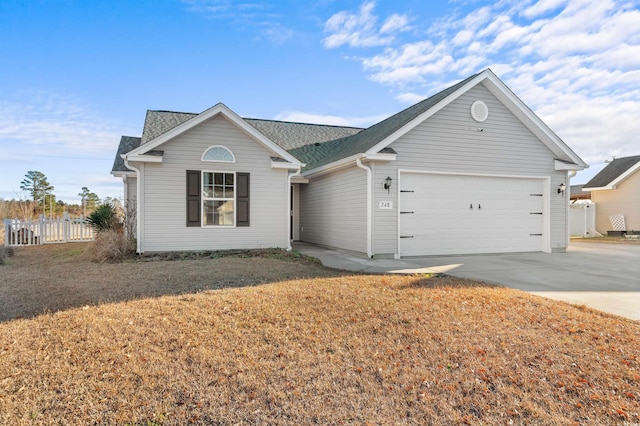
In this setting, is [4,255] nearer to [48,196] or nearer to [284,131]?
[284,131]

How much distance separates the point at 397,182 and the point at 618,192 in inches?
690

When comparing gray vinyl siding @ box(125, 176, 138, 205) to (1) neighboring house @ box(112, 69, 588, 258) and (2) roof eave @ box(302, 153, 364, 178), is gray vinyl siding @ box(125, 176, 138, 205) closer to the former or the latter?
(1) neighboring house @ box(112, 69, 588, 258)

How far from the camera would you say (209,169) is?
10039mm

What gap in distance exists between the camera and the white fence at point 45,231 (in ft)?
43.0

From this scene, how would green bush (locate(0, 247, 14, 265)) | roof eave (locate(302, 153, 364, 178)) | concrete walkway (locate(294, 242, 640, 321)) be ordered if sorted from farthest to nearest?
roof eave (locate(302, 153, 364, 178))
green bush (locate(0, 247, 14, 265))
concrete walkway (locate(294, 242, 640, 321))

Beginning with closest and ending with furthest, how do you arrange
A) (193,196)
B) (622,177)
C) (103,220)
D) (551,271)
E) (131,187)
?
(551,271)
(193,196)
(103,220)
(131,187)
(622,177)

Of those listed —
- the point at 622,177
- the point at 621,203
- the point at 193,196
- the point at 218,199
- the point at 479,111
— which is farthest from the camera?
the point at 621,203

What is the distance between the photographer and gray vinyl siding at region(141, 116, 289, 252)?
31.8 ft

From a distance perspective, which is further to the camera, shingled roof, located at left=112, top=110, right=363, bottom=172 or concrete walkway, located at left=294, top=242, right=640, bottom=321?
shingled roof, located at left=112, top=110, right=363, bottom=172

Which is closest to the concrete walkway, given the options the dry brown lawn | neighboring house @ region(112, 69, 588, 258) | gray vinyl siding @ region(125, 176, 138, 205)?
neighboring house @ region(112, 69, 588, 258)

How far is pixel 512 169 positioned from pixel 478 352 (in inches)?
354

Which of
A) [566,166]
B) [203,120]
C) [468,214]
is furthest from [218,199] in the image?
[566,166]

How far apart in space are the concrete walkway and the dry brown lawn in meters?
0.91

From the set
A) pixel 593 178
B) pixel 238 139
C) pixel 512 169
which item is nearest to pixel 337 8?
pixel 238 139
